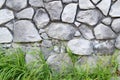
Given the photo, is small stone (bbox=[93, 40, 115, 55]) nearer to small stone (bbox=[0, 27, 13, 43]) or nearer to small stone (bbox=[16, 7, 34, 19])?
small stone (bbox=[16, 7, 34, 19])

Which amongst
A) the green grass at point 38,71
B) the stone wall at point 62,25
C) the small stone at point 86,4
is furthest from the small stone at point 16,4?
the small stone at point 86,4

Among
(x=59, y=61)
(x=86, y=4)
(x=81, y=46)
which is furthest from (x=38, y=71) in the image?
(x=86, y=4)

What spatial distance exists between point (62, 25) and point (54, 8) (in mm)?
206

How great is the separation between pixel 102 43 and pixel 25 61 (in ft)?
2.93

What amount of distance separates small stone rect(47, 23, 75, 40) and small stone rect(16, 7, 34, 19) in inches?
9.9

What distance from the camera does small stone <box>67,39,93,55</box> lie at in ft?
11.5

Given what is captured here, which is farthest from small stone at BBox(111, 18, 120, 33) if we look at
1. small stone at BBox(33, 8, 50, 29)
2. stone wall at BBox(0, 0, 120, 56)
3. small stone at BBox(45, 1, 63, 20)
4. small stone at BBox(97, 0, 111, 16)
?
small stone at BBox(33, 8, 50, 29)

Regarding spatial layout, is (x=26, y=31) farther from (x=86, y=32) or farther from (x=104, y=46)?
(x=104, y=46)

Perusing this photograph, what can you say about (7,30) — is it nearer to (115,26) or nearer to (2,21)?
(2,21)

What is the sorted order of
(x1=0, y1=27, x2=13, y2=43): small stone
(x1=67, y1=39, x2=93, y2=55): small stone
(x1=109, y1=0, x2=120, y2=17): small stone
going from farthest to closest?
1. (x1=0, y1=27, x2=13, y2=43): small stone
2. (x1=67, y1=39, x2=93, y2=55): small stone
3. (x1=109, y1=0, x2=120, y2=17): small stone

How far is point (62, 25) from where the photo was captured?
3527mm

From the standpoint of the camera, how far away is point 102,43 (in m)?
3.50

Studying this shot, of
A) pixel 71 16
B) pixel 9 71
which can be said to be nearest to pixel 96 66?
pixel 71 16

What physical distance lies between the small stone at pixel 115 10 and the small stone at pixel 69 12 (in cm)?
40
